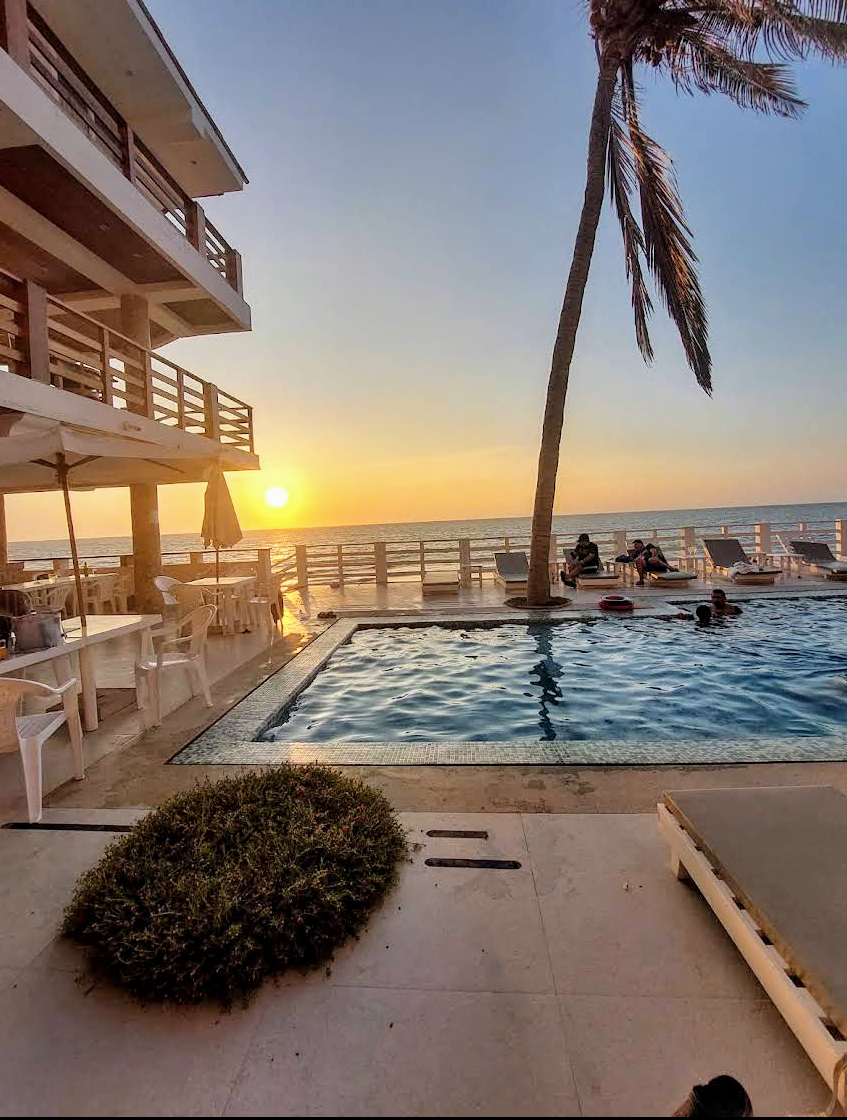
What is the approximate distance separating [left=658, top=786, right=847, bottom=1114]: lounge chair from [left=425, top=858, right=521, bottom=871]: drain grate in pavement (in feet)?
2.24

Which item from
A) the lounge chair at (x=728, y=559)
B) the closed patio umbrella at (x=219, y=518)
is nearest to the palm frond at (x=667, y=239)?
the lounge chair at (x=728, y=559)

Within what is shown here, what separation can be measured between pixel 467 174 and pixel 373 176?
5.91 ft

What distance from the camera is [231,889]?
80.0 inches

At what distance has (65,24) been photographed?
6758 mm

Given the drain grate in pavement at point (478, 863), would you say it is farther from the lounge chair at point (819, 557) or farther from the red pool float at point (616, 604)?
the lounge chair at point (819, 557)

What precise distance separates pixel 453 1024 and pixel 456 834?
3.55ft

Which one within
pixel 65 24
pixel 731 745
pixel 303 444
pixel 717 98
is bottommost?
pixel 731 745

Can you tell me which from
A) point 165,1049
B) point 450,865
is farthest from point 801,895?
point 165,1049

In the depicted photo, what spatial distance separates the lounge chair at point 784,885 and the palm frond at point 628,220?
9.46 meters

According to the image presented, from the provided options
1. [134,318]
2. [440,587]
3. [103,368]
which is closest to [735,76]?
[440,587]

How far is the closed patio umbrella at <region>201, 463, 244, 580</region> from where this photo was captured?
8141mm

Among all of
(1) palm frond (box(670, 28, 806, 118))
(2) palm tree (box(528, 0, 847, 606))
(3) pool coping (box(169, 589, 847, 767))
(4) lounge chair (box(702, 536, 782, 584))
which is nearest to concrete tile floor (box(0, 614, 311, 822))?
(3) pool coping (box(169, 589, 847, 767))

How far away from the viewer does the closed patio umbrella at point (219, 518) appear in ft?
26.7

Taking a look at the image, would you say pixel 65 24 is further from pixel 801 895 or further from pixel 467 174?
pixel 801 895
